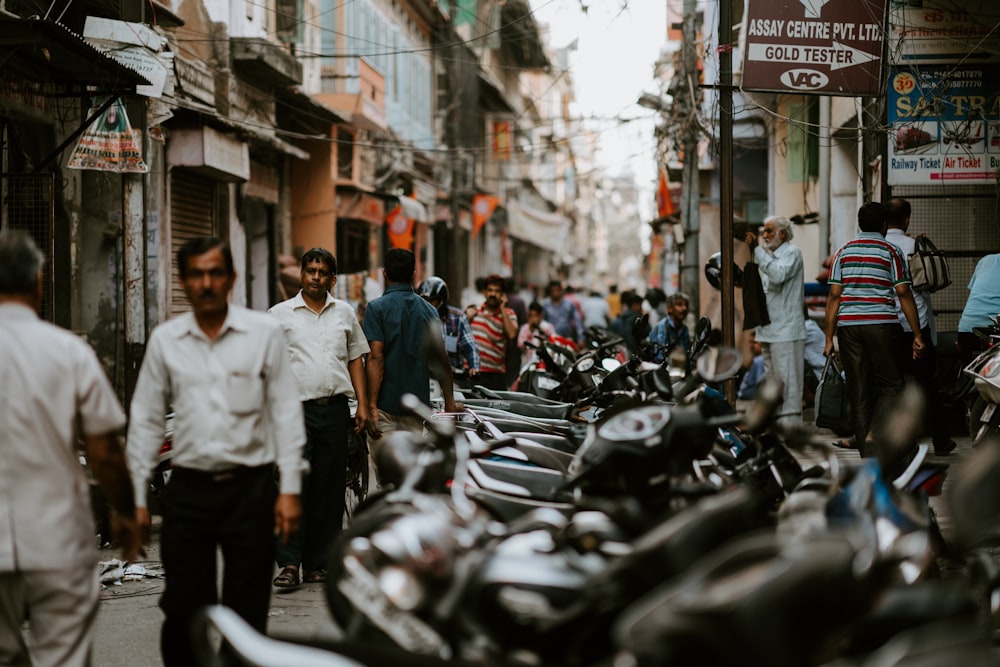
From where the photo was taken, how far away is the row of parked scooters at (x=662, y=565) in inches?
112

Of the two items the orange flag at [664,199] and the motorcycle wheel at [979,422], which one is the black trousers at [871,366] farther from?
the orange flag at [664,199]

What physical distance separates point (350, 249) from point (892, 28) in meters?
16.9

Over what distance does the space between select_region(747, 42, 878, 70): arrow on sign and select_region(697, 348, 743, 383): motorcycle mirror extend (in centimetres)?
574

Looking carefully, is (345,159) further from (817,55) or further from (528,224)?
(528,224)

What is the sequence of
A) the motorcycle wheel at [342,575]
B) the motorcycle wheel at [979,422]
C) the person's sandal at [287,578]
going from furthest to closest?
the motorcycle wheel at [979,422] → the person's sandal at [287,578] → the motorcycle wheel at [342,575]

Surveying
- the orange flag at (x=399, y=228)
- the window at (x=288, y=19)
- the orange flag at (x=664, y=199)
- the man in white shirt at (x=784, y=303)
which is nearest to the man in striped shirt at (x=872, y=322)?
the man in white shirt at (x=784, y=303)

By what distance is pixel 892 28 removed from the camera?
11234 millimetres

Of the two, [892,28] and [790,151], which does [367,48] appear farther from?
[892,28]

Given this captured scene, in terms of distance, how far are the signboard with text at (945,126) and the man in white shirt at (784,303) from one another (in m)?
1.46

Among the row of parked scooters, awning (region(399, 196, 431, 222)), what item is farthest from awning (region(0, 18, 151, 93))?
awning (region(399, 196, 431, 222))

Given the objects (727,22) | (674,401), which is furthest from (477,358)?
(674,401)

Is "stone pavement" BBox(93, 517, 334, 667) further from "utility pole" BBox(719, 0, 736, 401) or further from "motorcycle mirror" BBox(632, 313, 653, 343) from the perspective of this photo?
"utility pole" BBox(719, 0, 736, 401)

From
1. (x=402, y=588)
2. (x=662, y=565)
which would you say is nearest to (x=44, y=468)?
(x=402, y=588)

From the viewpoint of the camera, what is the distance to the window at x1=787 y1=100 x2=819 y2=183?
707 inches
